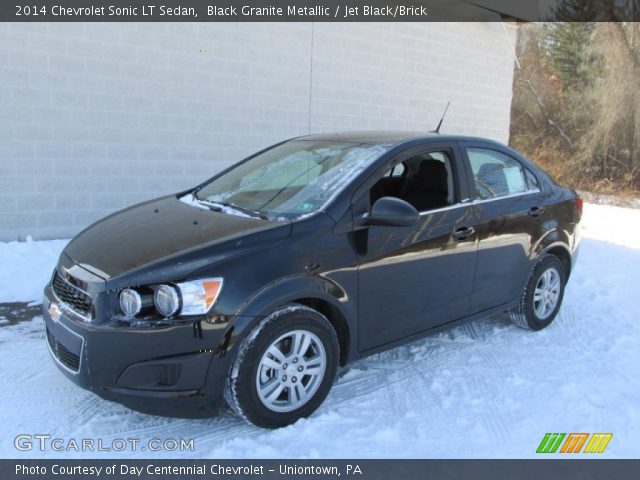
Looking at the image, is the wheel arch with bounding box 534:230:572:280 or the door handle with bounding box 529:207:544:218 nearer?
the door handle with bounding box 529:207:544:218

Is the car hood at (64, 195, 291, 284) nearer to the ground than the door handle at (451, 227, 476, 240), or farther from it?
farther from it

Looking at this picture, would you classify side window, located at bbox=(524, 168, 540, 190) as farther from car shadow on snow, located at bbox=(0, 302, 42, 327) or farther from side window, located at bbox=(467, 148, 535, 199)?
car shadow on snow, located at bbox=(0, 302, 42, 327)

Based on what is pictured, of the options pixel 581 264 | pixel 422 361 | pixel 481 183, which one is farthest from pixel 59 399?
pixel 581 264

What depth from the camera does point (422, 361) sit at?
13.6ft

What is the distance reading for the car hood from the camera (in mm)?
2939

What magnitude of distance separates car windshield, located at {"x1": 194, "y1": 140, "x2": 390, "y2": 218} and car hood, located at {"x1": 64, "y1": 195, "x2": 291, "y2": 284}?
9.3 inches

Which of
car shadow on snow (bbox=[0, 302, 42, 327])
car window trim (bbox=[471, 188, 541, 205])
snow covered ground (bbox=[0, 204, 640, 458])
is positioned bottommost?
car shadow on snow (bbox=[0, 302, 42, 327])

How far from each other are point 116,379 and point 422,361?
2.19 metres

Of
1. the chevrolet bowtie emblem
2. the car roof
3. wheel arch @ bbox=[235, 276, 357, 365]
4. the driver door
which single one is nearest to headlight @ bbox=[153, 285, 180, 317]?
wheel arch @ bbox=[235, 276, 357, 365]

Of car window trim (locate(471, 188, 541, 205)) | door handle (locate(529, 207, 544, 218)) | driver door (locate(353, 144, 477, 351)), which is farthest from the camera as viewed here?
door handle (locate(529, 207, 544, 218))

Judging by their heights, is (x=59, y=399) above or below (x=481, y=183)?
below
